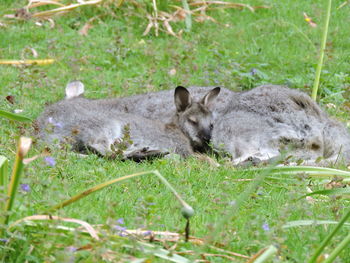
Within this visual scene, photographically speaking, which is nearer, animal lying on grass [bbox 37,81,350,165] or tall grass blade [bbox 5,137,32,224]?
tall grass blade [bbox 5,137,32,224]

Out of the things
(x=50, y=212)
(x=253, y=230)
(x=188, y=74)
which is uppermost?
(x=50, y=212)

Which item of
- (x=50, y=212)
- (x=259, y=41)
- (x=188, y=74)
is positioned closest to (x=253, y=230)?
(x=50, y=212)

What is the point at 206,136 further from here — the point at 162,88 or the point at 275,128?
the point at 162,88

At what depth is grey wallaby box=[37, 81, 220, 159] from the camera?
6934mm

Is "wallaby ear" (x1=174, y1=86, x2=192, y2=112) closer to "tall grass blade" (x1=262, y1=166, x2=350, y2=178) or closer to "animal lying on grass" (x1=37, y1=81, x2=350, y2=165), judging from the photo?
"animal lying on grass" (x1=37, y1=81, x2=350, y2=165)

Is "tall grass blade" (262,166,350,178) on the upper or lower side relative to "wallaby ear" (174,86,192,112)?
upper

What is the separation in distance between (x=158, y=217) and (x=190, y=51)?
6967 millimetres

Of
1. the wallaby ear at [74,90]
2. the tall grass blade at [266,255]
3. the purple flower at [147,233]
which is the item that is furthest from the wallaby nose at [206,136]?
the tall grass blade at [266,255]

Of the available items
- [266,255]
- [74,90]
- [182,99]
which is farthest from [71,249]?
[74,90]

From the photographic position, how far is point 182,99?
805 centimetres

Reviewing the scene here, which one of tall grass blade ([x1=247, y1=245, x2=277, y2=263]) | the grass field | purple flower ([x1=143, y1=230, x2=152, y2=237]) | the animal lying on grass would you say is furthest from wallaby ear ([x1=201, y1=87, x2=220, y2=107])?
tall grass blade ([x1=247, y1=245, x2=277, y2=263])

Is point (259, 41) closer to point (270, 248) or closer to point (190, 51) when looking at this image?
point (190, 51)

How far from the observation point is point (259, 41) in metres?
11.8

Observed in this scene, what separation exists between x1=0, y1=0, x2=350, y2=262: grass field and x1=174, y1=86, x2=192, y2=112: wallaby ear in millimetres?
1539
